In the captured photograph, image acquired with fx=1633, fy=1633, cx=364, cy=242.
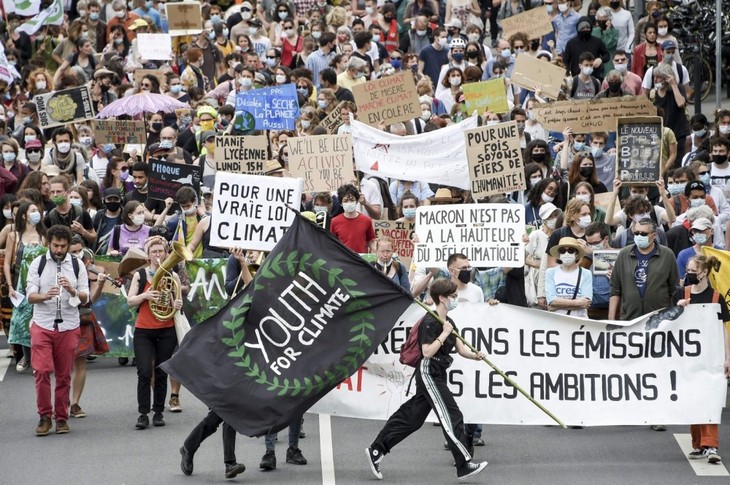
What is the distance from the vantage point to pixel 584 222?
15.6m

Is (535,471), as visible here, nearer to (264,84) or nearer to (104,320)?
(104,320)

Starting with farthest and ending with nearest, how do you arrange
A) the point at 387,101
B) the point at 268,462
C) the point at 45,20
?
the point at 45,20 < the point at 387,101 < the point at 268,462

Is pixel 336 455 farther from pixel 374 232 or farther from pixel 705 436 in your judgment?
pixel 374 232

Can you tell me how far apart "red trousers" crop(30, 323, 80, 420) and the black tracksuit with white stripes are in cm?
327

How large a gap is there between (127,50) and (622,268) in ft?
51.9

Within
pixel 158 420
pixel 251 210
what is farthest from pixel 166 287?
pixel 251 210

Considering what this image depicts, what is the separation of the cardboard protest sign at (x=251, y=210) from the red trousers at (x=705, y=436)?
4.37 m

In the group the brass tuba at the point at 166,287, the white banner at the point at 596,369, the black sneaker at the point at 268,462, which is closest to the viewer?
the black sneaker at the point at 268,462

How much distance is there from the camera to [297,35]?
90.8 feet

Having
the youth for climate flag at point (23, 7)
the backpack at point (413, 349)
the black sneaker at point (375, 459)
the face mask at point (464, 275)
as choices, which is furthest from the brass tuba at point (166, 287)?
the youth for climate flag at point (23, 7)

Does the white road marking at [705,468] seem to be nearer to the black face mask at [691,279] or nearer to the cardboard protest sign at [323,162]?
the black face mask at [691,279]

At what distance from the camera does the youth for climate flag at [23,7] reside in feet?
98.7

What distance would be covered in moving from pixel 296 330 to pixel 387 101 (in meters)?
8.46

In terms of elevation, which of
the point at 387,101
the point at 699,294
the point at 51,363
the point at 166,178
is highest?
the point at 387,101
